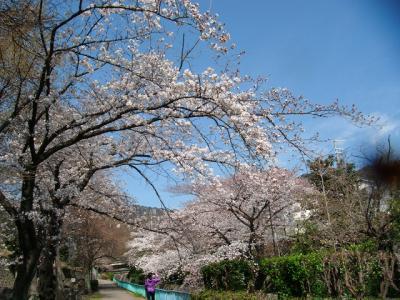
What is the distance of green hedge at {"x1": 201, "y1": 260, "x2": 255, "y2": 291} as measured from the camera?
1533cm

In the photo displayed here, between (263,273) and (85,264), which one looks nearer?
(263,273)

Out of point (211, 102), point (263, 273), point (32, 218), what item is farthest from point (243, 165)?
point (263, 273)

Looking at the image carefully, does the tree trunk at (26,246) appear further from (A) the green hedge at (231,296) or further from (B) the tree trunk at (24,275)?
(A) the green hedge at (231,296)

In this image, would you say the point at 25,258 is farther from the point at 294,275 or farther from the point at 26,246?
the point at 294,275

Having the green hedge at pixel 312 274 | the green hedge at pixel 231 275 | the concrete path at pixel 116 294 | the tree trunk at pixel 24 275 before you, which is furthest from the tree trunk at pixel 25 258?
the concrete path at pixel 116 294

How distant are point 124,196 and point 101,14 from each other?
600 cm

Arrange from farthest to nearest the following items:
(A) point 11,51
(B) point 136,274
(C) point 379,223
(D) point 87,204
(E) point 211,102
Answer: (B) point 136,274, (C) point 379,223, (D) point 87,204, (A) point 11,51, (E) point 211,102

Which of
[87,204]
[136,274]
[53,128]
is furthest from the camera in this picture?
[136,274]

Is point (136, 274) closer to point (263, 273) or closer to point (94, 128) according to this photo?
point (263, 273)

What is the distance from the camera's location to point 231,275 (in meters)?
15.9

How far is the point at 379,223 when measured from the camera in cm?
1348

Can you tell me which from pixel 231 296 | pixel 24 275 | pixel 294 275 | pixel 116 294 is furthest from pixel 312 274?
pixel 116 294

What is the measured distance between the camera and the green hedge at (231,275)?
50.3 feet

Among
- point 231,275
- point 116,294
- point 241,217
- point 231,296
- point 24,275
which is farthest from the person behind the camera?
point 116,294
